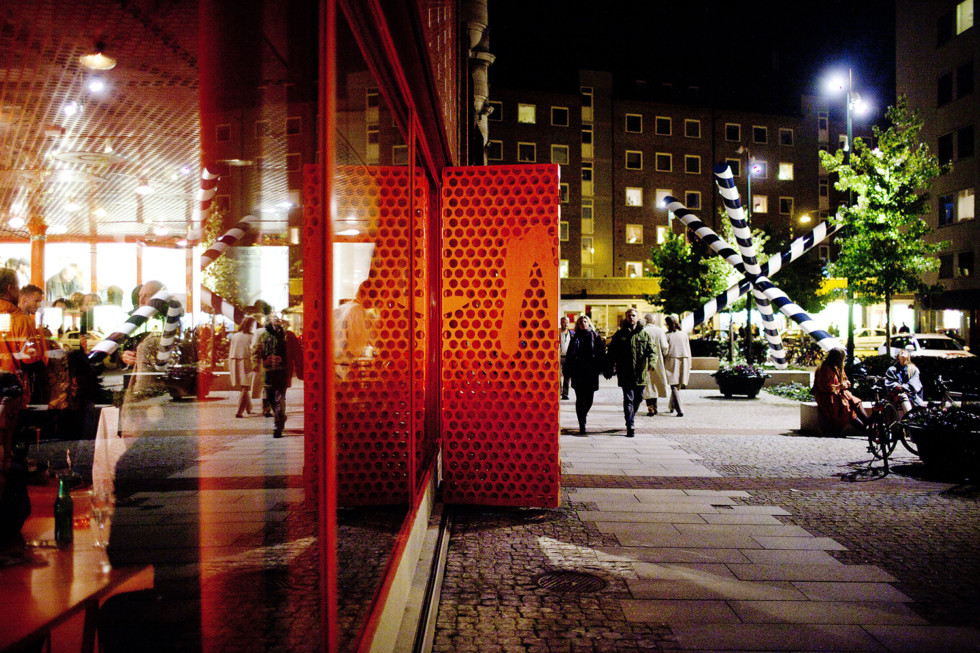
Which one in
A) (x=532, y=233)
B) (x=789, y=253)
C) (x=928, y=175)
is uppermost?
(x=928, y=175)

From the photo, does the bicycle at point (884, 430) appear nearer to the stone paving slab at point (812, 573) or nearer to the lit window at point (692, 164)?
the stone paving slab at point (812, 573)

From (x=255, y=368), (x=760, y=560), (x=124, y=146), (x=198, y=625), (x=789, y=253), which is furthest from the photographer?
(x=789, y=253)

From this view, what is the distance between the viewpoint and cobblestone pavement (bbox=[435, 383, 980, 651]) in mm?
3611

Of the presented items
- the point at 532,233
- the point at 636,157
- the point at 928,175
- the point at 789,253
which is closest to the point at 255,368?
the point at 532,233

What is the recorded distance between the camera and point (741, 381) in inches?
619

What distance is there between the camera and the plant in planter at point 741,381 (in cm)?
1570

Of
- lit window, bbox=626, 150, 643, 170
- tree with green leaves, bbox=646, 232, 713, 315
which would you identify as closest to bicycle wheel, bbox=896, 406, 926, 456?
tree with green leaves, bbox=646, 232, 713, 315

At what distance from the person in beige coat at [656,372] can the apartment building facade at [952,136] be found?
27019 millimetres

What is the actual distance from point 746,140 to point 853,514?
51.5 m

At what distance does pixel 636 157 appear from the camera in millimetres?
49656

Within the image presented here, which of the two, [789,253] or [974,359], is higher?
[789,253]

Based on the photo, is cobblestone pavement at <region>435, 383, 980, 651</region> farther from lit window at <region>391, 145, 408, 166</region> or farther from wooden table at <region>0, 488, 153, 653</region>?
A: lit window at <region>391, 145, 408, 166</region>

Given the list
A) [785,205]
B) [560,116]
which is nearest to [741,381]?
[560,116]

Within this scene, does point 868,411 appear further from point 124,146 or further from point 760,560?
point 124,146
